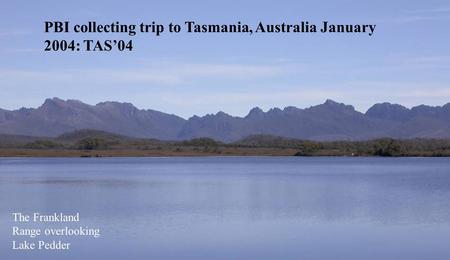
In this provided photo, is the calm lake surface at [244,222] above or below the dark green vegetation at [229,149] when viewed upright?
below

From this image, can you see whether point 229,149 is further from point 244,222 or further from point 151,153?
point 244,222

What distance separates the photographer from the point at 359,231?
Answer: 26.0 meters

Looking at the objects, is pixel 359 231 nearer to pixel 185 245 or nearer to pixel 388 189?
pixel 185 245

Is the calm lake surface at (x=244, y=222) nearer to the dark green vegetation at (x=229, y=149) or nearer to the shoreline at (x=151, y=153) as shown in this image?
the dark green vegetation at (x=229, y=149)

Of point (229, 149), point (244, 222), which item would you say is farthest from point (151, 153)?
point (244, 222)

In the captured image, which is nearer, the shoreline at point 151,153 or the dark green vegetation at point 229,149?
the dark green vegetation at point 229,149

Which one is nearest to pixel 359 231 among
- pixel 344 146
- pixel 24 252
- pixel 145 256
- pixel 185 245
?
pixel 185 245

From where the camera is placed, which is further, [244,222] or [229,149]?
[229,149]

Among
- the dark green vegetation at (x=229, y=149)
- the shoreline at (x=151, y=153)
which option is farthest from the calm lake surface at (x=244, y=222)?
the shoreline at (x=151, y=153)

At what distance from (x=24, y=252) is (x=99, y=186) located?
28667 mm

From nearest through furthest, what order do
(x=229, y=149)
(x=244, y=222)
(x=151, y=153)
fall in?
(x=244, y=222) < (x=151, y=153) < (x=229, y=149)

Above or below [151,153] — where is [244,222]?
below

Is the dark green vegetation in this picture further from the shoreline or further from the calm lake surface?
the calm lake surface

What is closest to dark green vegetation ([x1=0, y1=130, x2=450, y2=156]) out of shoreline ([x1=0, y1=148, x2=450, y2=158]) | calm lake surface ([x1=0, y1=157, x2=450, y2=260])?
shoreline ([x1=0, y1=148, x2=450, y2=158])
